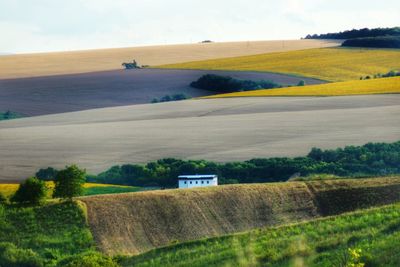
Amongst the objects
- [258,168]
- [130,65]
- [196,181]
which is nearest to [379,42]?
[130,65]

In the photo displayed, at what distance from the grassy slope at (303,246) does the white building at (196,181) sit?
19789mm

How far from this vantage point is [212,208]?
42.4 metres

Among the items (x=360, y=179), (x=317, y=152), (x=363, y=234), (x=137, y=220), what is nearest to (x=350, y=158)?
(x=317, y=152)

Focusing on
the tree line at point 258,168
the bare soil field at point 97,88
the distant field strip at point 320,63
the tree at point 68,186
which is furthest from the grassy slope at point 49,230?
the distant field strip at point 320,63

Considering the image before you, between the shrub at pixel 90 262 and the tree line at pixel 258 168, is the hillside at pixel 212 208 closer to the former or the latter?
the shrub at pixel 90 262

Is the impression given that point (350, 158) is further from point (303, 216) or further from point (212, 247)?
point (212, 247)

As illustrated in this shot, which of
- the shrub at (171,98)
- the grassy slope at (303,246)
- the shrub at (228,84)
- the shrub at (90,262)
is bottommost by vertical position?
the shrub at (171,98)

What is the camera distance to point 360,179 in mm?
48312

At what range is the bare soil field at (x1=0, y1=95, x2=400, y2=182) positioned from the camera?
64.9 meters

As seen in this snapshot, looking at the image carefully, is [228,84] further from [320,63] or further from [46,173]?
[46,173]

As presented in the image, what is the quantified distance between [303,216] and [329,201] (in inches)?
106

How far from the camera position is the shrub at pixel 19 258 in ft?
113

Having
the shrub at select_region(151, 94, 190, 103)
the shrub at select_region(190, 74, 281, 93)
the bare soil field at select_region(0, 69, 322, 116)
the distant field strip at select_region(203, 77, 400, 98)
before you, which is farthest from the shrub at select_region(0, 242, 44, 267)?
the shrub at select_region(190, 74, 281, 93)

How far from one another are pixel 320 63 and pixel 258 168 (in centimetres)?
7118
